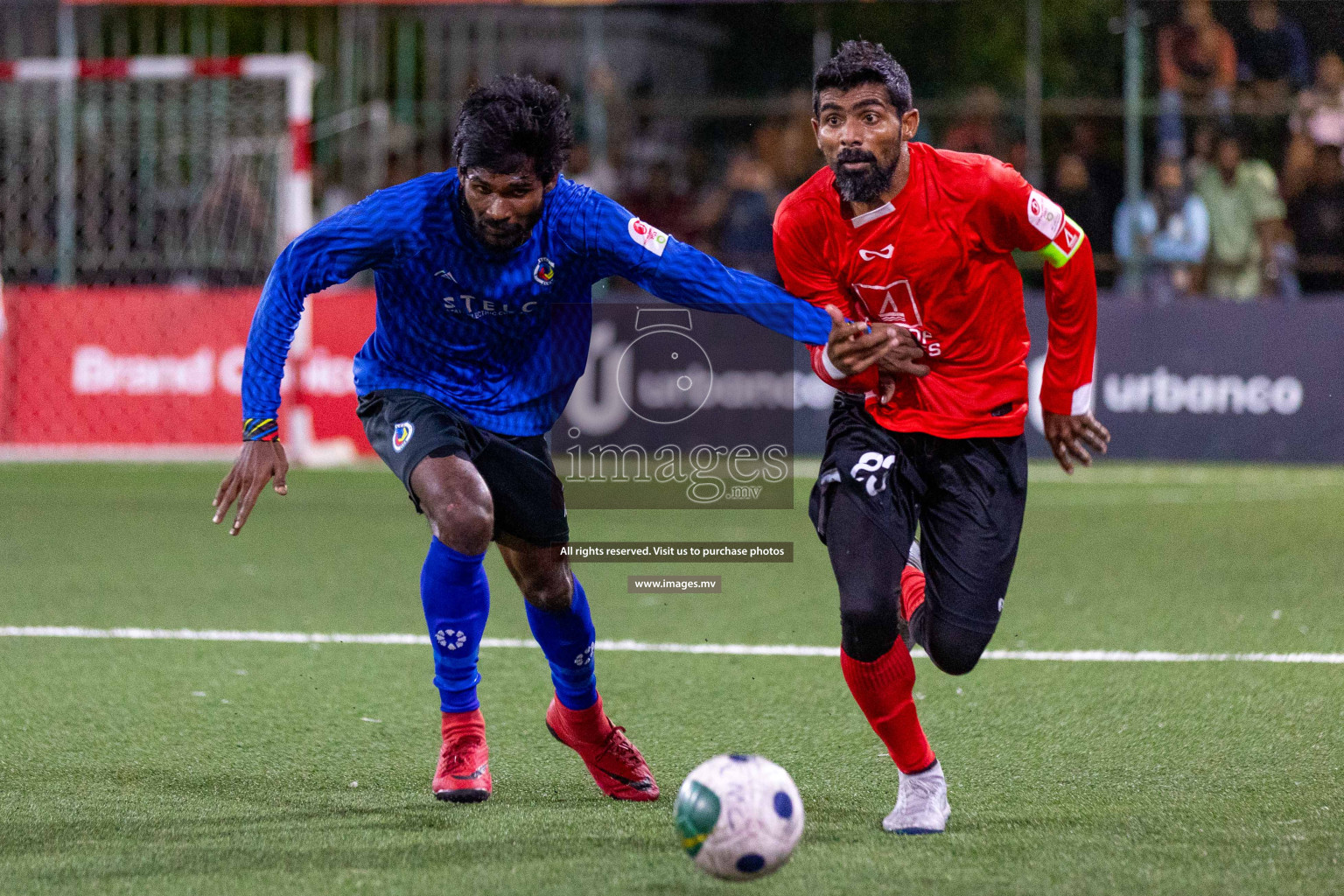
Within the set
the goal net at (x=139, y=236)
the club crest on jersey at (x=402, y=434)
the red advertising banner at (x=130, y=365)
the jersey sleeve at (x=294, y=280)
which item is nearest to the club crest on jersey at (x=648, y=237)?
the jersey sleeve at (x=294, y=280)

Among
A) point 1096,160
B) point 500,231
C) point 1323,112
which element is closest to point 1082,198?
point 1096,160

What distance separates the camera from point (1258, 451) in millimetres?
13414

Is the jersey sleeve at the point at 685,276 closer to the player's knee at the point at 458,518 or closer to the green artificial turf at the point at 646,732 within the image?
the player's knee at the point at 458,518

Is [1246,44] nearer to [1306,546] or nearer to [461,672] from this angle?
[1306,546]

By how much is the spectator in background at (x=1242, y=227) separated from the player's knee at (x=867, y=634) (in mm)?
10548

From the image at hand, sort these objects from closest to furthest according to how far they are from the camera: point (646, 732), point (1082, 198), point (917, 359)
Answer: point (917, 359), point (646, 732), point (1082, 198)

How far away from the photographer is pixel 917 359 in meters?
4.33

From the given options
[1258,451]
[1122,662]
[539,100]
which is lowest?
[1258,451]

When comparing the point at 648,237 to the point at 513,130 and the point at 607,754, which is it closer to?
the point at 513,130

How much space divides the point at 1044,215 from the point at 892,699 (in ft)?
4.11

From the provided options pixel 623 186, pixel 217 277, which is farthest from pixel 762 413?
pixel 217 277

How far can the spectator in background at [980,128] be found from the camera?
14438 mm

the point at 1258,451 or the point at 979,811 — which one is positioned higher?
the point at 979,811

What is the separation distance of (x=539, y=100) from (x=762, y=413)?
960 centimetres
